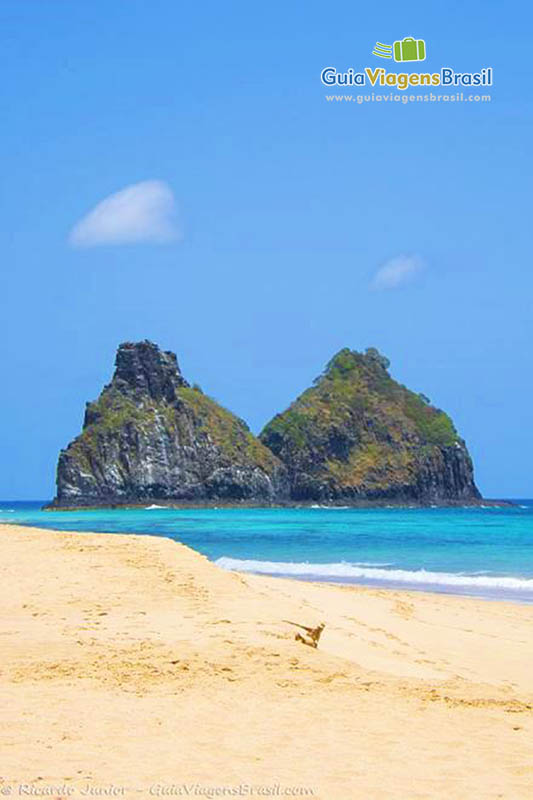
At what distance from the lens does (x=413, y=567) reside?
32.7 meters

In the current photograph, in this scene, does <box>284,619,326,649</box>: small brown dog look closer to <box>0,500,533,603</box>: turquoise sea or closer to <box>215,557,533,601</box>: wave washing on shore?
<box>0,500,533,603</box>: turquoise sea

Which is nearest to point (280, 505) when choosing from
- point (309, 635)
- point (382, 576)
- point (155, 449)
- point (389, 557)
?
point (155, 449)

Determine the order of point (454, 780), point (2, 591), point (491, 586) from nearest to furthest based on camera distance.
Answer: point (454, 780)
point (2, 591)
point (491, 586)

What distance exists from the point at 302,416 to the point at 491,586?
117 m

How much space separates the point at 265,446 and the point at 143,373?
21.7 m

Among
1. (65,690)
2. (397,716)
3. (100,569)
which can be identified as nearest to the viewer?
(397,716)

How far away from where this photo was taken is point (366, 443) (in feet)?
475

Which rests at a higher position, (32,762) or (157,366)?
(157,366)

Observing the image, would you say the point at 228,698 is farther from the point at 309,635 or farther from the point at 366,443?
the point at 366,443

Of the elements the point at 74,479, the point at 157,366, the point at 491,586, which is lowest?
the point at 491,586

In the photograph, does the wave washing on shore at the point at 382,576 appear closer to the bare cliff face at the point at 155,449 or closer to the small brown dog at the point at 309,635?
the small brown dog at the point at 309,635

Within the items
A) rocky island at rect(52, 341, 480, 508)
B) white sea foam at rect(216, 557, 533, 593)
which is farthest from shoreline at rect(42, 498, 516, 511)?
white sea foam at rect(216, 557, 533, 593)

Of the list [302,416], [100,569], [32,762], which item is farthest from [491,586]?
[302,416]

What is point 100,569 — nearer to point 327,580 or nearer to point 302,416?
point 327,580
